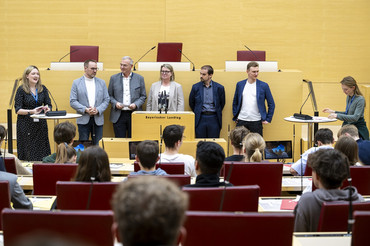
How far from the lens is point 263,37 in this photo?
36.7ft

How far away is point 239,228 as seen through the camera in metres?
2.37

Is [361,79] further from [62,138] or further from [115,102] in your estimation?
[62,138]

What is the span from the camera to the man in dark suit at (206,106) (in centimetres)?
822

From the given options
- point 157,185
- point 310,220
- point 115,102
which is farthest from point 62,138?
point 157,185

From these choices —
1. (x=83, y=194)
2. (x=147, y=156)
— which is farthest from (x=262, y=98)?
(x=83, y=194)

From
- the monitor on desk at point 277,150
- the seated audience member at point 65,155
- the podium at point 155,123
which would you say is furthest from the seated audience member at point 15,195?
the podium at point 155,123

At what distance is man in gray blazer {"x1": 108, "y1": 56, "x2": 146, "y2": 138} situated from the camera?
813cm

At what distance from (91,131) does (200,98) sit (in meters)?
1.70

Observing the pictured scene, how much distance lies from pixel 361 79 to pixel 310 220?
348 inches

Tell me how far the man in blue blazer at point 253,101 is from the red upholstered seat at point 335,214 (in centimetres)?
526

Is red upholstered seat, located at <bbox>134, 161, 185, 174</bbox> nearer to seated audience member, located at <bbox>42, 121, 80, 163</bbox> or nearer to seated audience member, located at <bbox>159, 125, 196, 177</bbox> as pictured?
seated audience member, located at <bbox>159, 125, 196, 177</bbox>

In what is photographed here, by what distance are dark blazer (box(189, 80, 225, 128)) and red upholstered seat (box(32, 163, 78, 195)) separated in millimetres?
4127

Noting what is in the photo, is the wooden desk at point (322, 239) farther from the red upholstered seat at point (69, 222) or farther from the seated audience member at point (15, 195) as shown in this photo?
the seated audience member at point (15, 195)

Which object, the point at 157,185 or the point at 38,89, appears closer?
the point at 157,185
